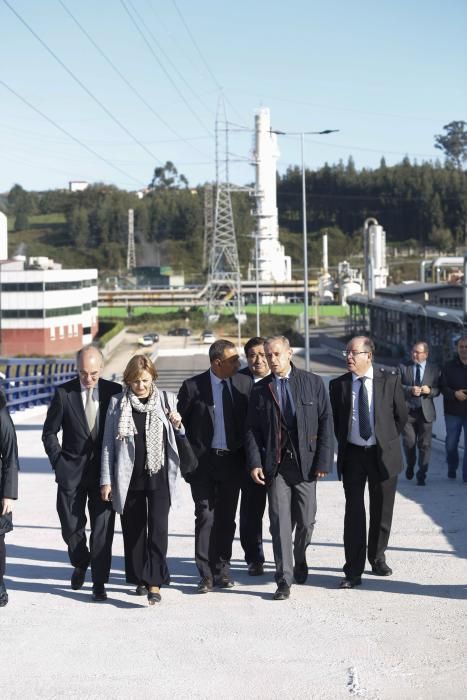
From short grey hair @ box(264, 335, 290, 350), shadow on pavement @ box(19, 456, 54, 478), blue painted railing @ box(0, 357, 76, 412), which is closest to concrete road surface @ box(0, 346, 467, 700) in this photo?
short grey hair @ box(264, 335, 290, 350)

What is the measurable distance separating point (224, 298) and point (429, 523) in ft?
357

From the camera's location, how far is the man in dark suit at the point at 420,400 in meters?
12.8

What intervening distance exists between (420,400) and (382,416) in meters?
4.84

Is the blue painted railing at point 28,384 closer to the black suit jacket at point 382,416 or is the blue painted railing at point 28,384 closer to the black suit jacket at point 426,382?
the black suit jacket at point 426,382

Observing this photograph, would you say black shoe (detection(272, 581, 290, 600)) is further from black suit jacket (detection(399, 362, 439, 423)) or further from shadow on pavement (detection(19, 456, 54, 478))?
shadow on pavement (detection(19, 456, 54, 478))

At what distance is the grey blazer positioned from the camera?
771 cm

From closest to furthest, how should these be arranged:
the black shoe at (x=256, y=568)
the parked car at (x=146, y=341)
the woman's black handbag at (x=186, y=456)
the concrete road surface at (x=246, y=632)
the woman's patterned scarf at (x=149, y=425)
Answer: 1. the concrete road surface at (x=246, y=632)
2. the woman's patterned scarf at (x=149, y=425)
3. the woman's black handbag at (x=186, y=456)
4. the black shoe at (x=256, y=568)
5. the parked car at (x=146, y=341)

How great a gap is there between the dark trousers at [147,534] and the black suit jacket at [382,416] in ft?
4.43

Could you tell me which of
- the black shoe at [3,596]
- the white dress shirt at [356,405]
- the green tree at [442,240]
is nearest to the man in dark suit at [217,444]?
the white dress shirt at [356,405]

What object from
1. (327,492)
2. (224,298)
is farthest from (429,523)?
(224,298)

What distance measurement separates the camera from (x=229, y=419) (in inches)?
324

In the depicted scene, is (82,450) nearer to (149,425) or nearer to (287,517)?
(149,425)

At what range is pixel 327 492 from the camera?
1298cm

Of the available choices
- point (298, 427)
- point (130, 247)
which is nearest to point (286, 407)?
point (298, 427)
